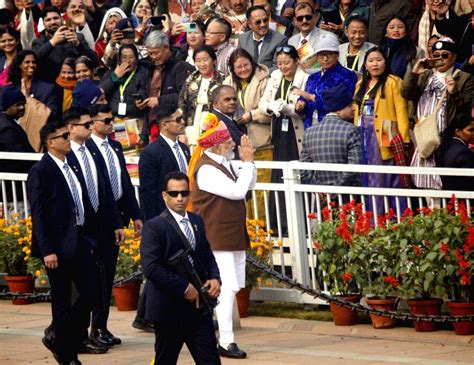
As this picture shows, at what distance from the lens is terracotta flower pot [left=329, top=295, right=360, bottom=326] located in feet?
41.7

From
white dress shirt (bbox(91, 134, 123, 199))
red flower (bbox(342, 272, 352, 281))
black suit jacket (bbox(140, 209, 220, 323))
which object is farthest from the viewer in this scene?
red flower (bbox(342, 272, 352, 281))

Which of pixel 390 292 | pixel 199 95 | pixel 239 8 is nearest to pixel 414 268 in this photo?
pixel 390 292

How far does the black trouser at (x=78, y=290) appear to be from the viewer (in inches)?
441

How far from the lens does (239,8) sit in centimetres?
1741

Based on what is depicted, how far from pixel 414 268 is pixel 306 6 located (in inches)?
190

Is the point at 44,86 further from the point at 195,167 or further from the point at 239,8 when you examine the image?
the point at 195,167

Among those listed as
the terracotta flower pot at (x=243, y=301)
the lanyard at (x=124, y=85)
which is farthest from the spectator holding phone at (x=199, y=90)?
the terracotta flower pot at (x=243, y=301)

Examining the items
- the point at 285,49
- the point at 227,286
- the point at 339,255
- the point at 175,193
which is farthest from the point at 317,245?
the point at 175,193

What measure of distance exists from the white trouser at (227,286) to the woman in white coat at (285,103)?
362 centimetres

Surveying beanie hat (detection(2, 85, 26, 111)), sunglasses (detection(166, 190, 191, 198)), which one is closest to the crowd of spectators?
beanie hat (detection(2, 85, 26, 111))

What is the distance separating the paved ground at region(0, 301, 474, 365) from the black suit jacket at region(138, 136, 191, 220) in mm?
1203

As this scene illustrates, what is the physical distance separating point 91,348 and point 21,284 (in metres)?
2.99

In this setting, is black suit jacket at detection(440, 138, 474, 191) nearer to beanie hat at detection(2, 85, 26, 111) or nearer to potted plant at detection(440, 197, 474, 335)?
potted plant at detection(440, 197, 474, 335)

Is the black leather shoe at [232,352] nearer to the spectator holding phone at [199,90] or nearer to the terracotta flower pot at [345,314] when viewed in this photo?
the terracotta flower pot at [345,314]
